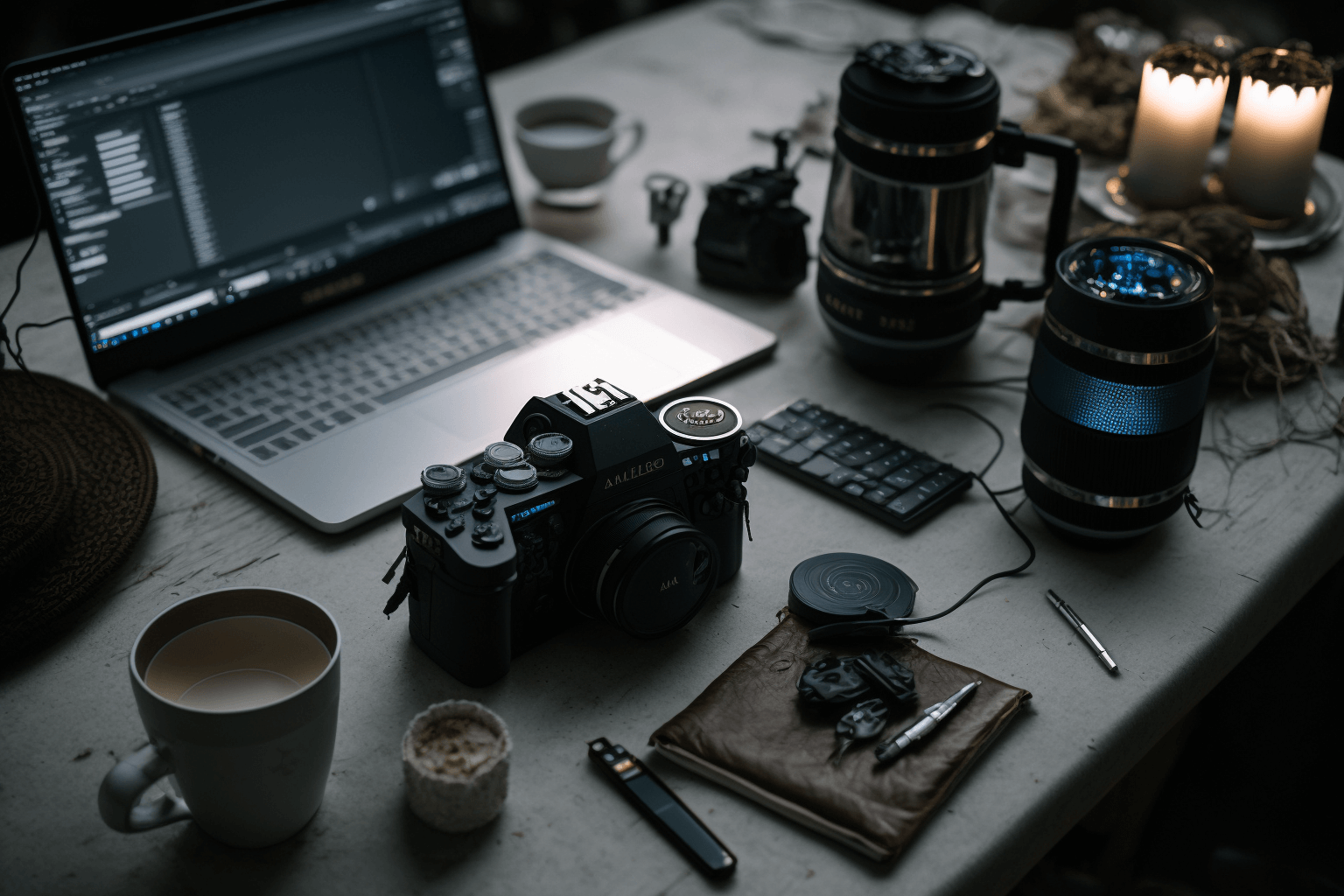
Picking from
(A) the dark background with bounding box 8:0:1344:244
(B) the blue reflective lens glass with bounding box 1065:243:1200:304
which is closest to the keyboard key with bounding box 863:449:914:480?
(B) the blue reflective lens glass with bounding box 1065:243:1200:304

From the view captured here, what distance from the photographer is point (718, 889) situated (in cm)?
66

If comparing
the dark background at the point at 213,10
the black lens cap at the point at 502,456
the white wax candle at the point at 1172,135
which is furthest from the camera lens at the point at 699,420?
the dark background at the point at 213,10

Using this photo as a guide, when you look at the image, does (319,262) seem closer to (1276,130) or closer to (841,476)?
(841,476)

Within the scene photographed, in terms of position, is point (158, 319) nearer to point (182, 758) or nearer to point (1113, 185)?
point (182, 758)

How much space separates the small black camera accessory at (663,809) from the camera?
668 millimetres

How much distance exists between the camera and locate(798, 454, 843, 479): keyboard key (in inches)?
38.7

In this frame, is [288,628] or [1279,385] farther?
[1279,385]

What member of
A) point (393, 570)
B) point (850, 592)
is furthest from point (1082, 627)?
point (393, 570)

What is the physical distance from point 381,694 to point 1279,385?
2.90ft

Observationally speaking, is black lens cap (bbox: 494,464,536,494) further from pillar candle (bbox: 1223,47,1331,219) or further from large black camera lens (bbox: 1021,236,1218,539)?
pillar candle (bbox: 1223,47,1331,219)

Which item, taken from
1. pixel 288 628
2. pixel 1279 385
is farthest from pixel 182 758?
pixel 1279 385

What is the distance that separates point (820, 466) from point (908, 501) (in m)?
0.09

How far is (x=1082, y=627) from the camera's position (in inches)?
33.2

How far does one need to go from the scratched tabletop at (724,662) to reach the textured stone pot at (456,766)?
0.02 metres
